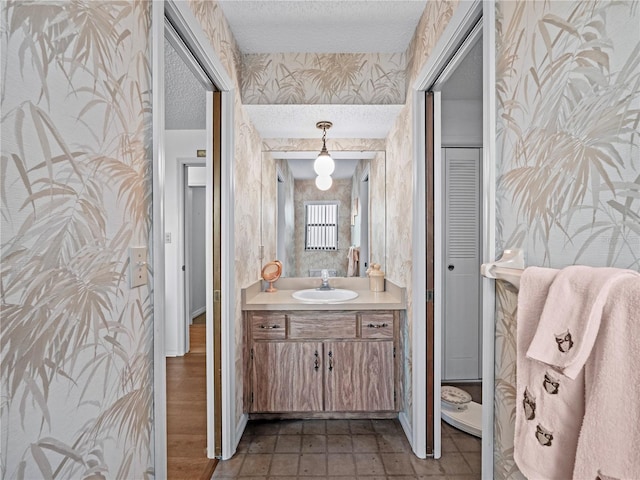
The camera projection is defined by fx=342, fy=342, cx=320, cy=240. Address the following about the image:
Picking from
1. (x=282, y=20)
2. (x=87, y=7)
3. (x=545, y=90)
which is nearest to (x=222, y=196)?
(x=282, y=20)

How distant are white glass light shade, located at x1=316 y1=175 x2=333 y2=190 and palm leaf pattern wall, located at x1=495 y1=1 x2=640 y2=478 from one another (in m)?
1.92

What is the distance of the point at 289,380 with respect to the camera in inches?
93.5

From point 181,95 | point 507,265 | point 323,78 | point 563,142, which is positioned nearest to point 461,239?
point 323,78

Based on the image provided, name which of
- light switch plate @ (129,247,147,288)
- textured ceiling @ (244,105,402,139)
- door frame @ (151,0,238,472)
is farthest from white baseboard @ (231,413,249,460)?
textured ceiling @ (244,105,402,139)

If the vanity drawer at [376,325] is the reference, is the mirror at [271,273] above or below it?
above

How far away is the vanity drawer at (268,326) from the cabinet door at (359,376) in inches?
13.6

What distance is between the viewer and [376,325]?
2381 millimetres

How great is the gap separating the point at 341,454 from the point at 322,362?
1.82 ft

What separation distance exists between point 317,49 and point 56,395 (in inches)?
94.2

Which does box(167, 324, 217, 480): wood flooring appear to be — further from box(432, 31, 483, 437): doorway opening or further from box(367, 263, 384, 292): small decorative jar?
box(432, 31, 483, 437): doorway opening

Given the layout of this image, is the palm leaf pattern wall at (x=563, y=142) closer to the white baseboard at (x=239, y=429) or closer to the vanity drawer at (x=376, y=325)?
the vanity drawer at (x=376, y=325)

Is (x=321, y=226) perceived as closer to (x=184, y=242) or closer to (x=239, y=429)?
(x=239, y=429)

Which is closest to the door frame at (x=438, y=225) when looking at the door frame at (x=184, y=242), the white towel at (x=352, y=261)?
the white towel at (x=352, y=261)

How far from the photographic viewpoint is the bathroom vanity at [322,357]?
2.37 m
